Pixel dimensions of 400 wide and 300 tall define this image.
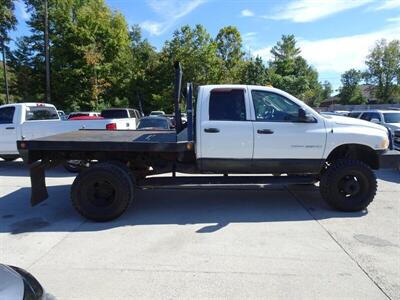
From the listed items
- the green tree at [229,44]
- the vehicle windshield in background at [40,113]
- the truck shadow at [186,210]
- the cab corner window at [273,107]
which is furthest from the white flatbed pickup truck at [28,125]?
the green tree at [229,44]

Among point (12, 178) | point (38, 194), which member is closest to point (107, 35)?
point (12, 178)

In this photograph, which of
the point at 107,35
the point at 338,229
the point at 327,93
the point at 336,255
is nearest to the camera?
the point at 336,255

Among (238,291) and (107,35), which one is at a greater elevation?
(107,35)

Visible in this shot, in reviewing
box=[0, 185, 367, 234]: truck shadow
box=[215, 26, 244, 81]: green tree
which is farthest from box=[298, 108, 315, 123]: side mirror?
box=[215, 26, 244, 81]: green tree

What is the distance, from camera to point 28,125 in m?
10.7

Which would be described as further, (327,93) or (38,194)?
(327,93)

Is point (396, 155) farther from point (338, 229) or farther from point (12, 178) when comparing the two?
point (12, 178)

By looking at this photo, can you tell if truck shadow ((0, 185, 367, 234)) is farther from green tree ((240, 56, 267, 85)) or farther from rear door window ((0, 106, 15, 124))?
green tree ((240, 56, 267, 85))

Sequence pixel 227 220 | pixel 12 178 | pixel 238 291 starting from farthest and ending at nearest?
pixel 12 178 < pixel 227 220 < pixel 238 291

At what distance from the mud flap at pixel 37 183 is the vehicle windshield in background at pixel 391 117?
12.8m

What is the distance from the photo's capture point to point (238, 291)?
3699mm

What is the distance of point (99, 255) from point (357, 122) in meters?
4.79

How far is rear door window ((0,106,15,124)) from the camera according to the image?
430 inches

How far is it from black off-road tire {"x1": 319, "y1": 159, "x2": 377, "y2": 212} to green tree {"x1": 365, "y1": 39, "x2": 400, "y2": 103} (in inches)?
2664
